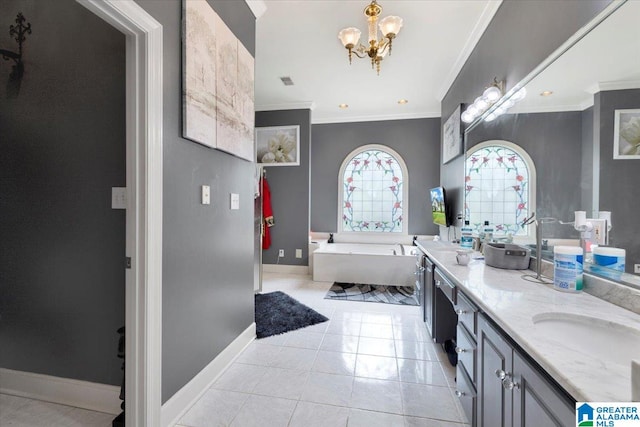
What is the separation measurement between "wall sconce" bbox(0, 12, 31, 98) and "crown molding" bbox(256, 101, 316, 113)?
313cm

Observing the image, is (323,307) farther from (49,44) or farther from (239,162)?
(49,44)

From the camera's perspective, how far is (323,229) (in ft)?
16.9

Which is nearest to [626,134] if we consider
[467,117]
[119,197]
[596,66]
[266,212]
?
[596,66]

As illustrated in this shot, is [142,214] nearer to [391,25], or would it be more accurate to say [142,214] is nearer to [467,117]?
[391,25]

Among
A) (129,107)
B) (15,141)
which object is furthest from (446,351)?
(15,141)

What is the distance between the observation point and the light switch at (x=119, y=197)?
1411mm

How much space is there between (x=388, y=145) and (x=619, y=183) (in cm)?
394

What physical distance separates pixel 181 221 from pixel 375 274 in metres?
3.09

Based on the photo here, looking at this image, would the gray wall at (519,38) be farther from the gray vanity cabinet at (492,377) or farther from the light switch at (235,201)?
the light switch at (235,201)

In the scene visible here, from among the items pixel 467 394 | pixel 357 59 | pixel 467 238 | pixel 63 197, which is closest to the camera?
pixel 467 394

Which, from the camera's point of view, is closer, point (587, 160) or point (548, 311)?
point (548, 311)

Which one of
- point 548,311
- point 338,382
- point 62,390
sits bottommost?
point 338,382

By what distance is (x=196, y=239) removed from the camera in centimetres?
164

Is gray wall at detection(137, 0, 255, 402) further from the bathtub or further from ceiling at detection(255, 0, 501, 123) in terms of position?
the bathtub
